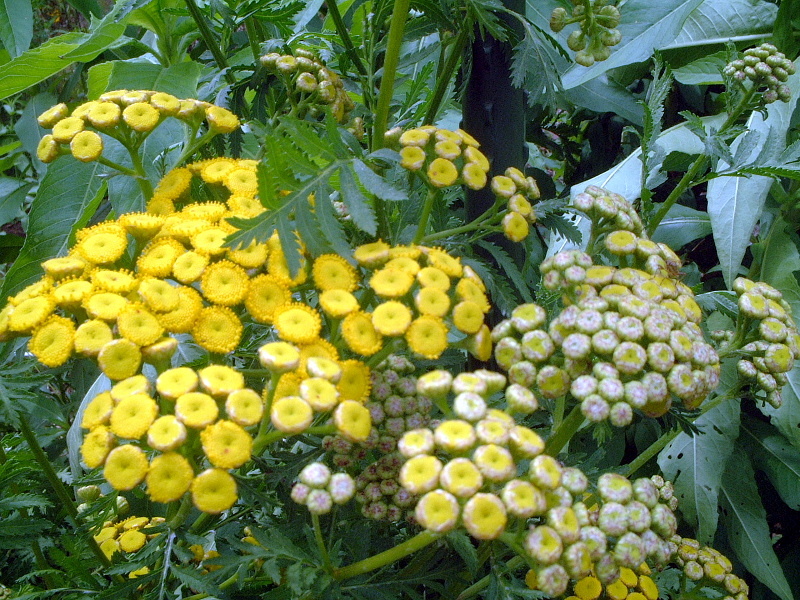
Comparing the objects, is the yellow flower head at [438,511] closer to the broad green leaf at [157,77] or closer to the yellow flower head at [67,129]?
the yellow flower head at [67,129]

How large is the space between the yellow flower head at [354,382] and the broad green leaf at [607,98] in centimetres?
138

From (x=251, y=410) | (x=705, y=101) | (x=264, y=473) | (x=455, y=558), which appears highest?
(x=251, y=410)

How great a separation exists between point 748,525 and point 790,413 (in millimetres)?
299

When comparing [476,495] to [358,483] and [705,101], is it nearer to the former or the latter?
[358,483]

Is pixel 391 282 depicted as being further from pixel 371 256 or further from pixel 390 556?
pixel 390 556

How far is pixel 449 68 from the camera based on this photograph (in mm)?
1087

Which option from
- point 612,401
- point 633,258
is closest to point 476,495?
point 612,401

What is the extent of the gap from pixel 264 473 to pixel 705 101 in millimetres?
2078

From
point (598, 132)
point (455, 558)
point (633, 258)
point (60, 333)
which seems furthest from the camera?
point (598, 132)

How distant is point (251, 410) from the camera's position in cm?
77

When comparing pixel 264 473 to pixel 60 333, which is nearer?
pixel 60 333

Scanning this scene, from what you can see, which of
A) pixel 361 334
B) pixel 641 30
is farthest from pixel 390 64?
pixel 641 30

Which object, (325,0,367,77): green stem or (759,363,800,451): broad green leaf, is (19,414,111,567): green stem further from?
(759,363,800,451): broad green leaf

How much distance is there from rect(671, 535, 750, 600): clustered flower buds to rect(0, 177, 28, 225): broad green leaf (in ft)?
7.96
